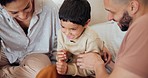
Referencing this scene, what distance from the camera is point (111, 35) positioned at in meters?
1.67

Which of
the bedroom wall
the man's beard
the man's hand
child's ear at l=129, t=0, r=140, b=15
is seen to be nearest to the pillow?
the bedroom wall

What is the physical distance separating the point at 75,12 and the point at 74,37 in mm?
118

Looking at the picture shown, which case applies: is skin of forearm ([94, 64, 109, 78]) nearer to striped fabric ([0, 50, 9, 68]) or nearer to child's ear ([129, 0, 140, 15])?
child's ear ([129, 0, 140, 15])

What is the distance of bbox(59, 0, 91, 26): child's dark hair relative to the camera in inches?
46.4

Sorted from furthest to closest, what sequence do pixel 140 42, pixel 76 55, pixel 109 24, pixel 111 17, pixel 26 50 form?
1. pixel 109 24
2. pixel 26 50
3. pixel 76 55
4. pixel 111 17
5. pixel 140 42

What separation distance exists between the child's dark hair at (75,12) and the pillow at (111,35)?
1.32ft

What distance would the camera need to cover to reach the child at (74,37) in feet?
3.89

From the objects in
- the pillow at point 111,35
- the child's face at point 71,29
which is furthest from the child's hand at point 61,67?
the pillow at point 111,35

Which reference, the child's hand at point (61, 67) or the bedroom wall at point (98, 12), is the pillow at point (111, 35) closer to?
the bedroom wall at point (98, 12)

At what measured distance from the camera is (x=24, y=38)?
1493 millimetres

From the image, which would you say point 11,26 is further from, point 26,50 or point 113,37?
point 113,37

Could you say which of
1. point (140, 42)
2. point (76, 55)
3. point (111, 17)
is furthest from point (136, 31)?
point (76, 55)

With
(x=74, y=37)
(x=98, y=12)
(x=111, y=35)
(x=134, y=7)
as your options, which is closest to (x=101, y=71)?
(x=74, y=37)

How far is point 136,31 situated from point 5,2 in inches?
29.2
